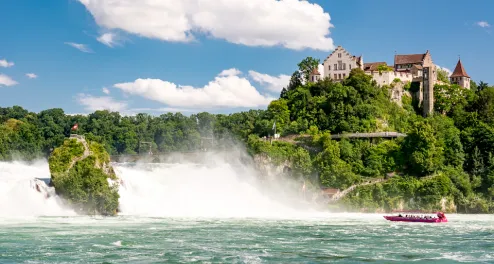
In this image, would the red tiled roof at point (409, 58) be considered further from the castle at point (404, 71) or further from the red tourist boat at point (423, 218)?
the red tourist boat at point (423, 218)

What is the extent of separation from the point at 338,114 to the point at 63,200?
33.1 m

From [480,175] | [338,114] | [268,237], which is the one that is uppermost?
[338,114]

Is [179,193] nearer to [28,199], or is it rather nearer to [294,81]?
[28,199]

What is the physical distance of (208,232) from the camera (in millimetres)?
39094

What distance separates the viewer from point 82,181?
49125mm

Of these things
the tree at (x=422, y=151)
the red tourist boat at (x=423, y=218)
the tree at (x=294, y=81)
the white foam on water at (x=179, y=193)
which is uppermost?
the tree at (x=294, y=81)

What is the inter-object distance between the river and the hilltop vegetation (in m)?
5.53

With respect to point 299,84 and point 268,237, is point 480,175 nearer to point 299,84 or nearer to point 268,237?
point 299,84

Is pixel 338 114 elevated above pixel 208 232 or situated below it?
above

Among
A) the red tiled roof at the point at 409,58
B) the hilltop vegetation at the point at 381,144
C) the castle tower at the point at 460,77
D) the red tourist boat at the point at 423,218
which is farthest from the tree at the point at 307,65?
the red tourist boat at the point at 423,218

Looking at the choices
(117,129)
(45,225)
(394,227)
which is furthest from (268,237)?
(117,129)

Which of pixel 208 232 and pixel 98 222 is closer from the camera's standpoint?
pixel 208 232

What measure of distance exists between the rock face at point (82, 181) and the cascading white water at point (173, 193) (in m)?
1.17

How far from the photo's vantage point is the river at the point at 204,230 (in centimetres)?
3041
